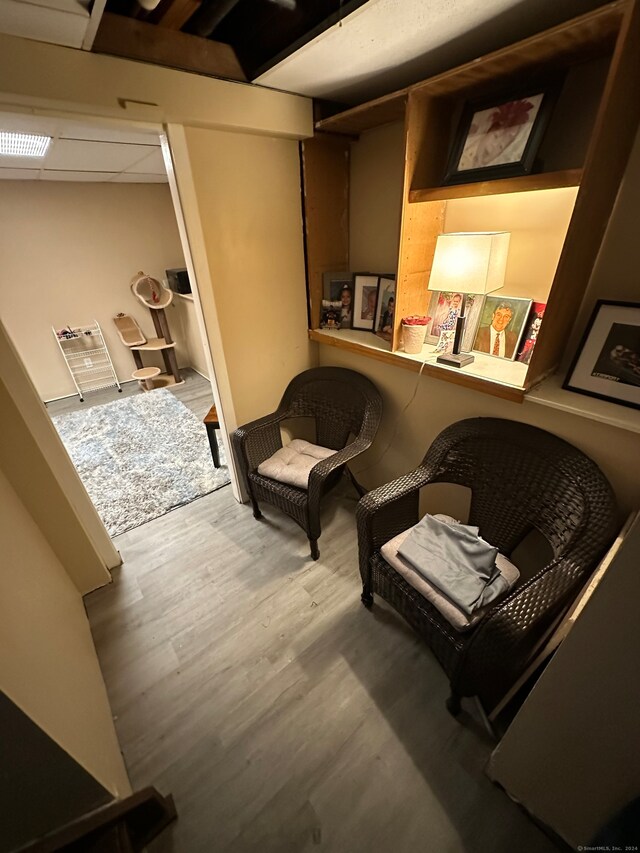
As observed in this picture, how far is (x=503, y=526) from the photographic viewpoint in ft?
4.71

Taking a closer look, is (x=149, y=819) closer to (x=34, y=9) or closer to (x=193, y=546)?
(x=193, y=546)

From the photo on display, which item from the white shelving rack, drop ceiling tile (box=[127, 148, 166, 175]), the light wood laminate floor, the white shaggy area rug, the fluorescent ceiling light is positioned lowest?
the light wood laminate floor

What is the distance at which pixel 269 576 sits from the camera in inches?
71.9

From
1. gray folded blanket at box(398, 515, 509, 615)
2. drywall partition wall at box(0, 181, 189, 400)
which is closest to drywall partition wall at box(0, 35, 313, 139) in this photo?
gray folded blanket at box(398, 515, 509, 615)

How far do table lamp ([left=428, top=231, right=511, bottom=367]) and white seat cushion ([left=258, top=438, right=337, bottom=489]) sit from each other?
1070mm

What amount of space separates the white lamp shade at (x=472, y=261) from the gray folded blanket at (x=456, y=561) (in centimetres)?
Answer: 95

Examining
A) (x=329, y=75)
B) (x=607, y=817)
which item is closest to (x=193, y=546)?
(x=607, y=817)

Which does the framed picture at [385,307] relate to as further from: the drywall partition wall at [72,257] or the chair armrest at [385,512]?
the drywall partition wall at [72,257]

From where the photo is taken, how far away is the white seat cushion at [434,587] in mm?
1143

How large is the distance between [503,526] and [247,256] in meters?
1.80

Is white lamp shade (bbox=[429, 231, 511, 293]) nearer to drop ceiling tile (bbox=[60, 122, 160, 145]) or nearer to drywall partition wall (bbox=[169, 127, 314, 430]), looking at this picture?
drywall partition wall (bbox=[169, 127, 314, 430])

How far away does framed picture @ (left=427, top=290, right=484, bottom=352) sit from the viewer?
155cm

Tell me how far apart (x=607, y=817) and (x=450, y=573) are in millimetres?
634

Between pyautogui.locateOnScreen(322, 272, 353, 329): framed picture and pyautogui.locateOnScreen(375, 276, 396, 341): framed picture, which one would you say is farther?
pyautogui.locateOnScreen(322, 272, 353, 329): framed picture
